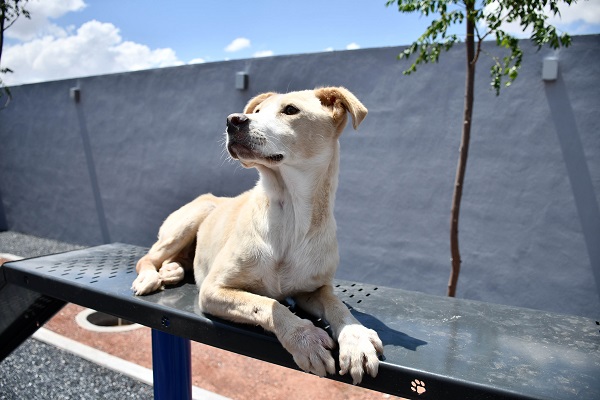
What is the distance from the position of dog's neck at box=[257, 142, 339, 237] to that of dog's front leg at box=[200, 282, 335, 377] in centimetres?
39

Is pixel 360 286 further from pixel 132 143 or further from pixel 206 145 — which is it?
pixel 132 143

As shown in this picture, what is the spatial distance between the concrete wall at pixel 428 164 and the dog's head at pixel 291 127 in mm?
3204

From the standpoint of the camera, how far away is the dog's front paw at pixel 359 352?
1.46 meters

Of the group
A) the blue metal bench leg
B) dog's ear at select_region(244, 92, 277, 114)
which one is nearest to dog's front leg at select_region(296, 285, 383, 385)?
the blue metal bench leg

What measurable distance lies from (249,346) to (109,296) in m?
0.81

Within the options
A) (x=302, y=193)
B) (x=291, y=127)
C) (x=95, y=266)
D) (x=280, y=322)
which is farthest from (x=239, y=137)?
(x=95, y=266)

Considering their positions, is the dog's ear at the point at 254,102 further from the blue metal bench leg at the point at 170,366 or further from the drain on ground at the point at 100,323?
the drain on ground at the point at 100,323

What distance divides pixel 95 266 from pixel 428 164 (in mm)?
3777

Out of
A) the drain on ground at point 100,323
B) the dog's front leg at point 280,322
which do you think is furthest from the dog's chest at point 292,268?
the drain on ground at point 100,323

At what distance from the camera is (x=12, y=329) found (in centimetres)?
290

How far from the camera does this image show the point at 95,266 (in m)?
2.76

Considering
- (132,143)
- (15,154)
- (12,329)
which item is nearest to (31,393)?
(12,329)

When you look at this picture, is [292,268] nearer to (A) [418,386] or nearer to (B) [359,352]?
(B) [359,352]

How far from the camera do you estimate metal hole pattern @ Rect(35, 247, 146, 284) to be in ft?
8.00
